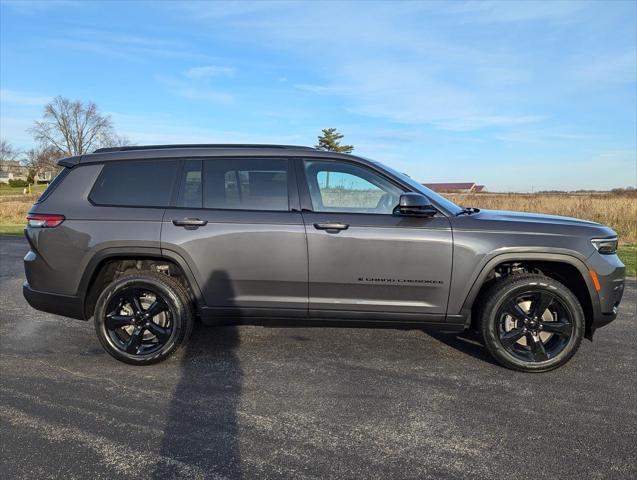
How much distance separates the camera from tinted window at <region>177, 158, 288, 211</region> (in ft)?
13.2

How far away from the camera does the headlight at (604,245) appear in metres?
3.83

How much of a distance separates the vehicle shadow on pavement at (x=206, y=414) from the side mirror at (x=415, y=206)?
5.24 ft

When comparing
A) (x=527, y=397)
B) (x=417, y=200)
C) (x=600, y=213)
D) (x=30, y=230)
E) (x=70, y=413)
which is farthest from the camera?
(x=600, y=213)

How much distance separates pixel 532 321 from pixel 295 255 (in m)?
2.06

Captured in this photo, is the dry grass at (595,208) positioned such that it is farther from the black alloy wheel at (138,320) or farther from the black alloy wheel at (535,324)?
the black alloy wheel at (138,320)

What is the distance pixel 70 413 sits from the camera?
3.14m

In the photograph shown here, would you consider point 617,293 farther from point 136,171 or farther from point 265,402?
point 136,171

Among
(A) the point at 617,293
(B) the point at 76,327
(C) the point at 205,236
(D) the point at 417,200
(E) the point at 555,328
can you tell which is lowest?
(B) the point at 76,327

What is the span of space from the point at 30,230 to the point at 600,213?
1671 cm

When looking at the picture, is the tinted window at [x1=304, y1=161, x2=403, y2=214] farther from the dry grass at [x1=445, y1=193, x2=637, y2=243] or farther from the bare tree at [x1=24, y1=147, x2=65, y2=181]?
the bare tree at [x1=24, y1=147, x2=65, y2=181]

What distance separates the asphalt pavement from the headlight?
1.01m

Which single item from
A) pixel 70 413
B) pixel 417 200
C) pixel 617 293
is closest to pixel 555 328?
pixel 617 293

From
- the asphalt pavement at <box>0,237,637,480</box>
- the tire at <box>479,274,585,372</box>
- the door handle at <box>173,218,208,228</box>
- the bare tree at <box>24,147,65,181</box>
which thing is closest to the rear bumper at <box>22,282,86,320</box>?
the asphalt pavement at <box>0,237,637,480</box>

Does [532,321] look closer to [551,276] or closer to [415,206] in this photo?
[551,276]
